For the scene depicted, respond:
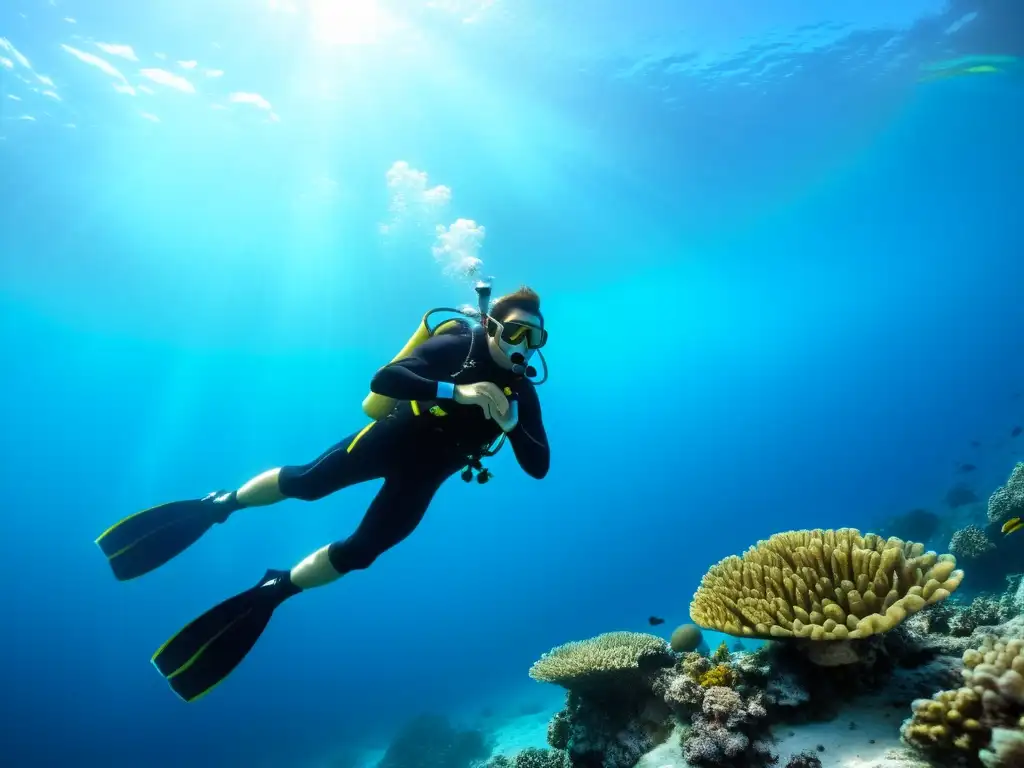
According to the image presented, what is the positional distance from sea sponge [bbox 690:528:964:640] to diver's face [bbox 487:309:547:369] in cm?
278

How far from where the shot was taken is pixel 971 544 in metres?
12.0

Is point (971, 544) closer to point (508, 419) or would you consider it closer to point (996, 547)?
point (996, 547)

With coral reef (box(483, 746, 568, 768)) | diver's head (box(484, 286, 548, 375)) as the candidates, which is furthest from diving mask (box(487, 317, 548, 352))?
coral reef (box(483, 746, 568, 768))

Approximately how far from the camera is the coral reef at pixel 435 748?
71.5ft

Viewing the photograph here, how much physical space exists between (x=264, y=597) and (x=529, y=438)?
3.44 m

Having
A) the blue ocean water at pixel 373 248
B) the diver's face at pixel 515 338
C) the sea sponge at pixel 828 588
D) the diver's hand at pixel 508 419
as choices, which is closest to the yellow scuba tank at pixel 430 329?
the diver's face at pixel 515 338

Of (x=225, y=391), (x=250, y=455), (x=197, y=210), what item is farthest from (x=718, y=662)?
(x=250, y=455)

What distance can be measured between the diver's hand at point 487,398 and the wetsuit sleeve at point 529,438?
3.04 feet

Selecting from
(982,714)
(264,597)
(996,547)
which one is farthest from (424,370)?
(996,547)

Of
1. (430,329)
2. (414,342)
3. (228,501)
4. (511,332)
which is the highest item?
(430,329)

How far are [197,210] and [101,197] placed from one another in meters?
4.59

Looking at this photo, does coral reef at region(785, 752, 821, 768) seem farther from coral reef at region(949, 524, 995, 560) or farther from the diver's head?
coral reef at region(949, 524, 995, 560)

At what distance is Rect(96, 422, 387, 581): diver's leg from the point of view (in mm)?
5684

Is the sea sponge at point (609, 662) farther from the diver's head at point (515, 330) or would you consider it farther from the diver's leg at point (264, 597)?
the diver's head at point (515, 330)
